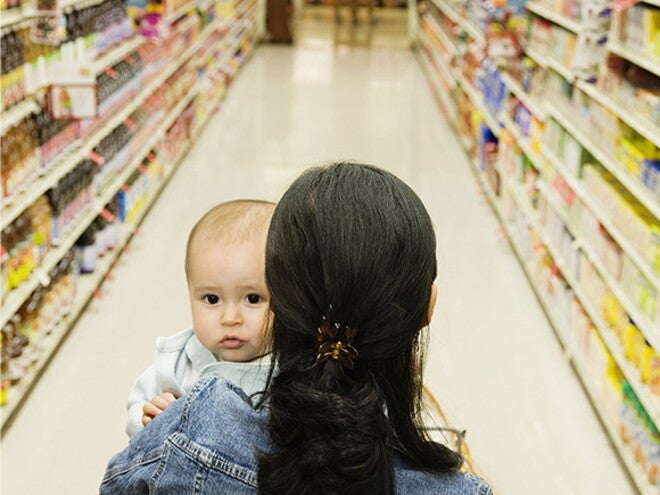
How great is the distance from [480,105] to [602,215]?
466 centimetres

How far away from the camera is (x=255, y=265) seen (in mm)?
2104

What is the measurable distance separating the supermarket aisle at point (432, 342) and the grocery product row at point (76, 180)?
0.48 feet

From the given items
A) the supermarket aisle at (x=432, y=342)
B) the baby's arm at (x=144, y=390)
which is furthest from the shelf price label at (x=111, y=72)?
the baby's arm at (x=144, y=390)

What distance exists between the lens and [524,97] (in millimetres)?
7305

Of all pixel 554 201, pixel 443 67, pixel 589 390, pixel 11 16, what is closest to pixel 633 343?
pixel 589 390

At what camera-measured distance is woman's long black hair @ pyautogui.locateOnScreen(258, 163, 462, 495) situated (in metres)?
1.47

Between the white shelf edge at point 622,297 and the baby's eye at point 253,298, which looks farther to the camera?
the white shelf edge at point 622,297

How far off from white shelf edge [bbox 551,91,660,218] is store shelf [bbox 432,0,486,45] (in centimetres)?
305

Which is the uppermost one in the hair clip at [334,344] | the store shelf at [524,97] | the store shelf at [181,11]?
the hair clip at [334,344]

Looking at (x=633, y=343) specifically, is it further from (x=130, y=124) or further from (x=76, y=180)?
(x=130, y=124)

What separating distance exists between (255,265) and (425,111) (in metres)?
10.6

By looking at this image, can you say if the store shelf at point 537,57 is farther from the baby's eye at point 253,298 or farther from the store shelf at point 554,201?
the baby's eye at point 253,298

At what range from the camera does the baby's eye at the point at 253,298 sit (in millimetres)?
2127

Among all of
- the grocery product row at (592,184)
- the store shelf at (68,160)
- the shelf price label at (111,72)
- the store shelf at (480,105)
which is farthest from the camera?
the store shelf at (480,105)
